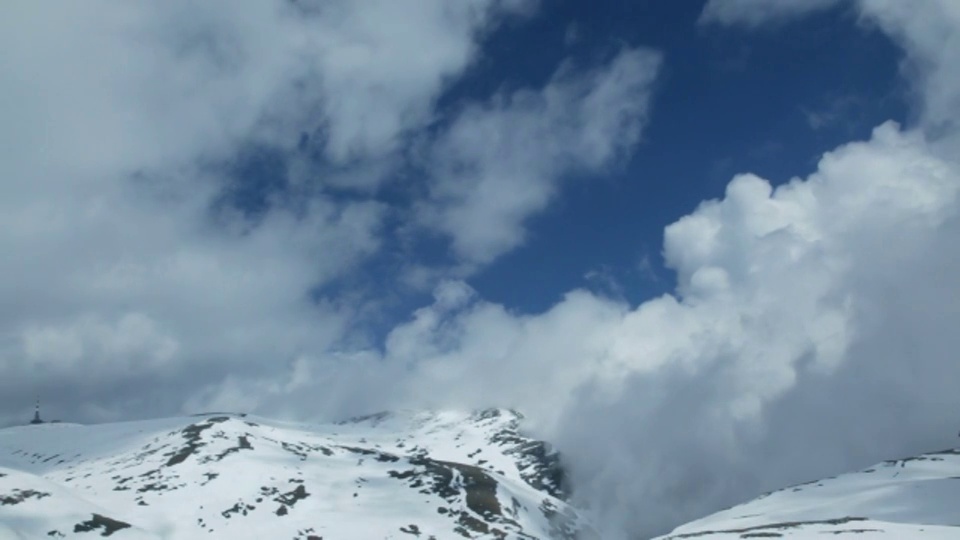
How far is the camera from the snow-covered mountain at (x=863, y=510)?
7738 cm

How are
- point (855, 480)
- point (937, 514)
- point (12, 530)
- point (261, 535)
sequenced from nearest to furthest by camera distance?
point (937, 514)
point (12, 530)
point (855, 480)
point (261, 535)

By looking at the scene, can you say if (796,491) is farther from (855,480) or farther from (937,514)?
(937,514)

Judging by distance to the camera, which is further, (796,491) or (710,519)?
(796,491)

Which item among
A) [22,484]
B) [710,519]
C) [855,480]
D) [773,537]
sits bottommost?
[773,537]

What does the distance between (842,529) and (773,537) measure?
8049mm

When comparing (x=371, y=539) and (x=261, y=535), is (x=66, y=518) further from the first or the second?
(x=371, y=539)

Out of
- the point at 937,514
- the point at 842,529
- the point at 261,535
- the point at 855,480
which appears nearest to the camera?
the point at 842,529

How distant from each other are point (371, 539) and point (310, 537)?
1849 centimetres

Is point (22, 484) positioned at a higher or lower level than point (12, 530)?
higher

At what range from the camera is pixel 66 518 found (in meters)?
165

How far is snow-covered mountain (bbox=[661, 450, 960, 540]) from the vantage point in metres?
77.4

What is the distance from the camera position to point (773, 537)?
79.6m

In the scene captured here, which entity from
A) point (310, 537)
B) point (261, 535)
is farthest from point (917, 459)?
point (261, 535)

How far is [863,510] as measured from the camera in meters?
120
